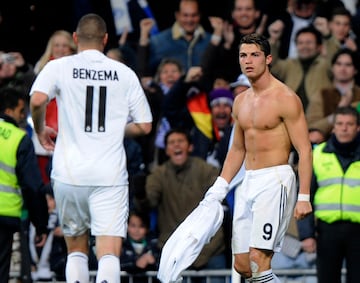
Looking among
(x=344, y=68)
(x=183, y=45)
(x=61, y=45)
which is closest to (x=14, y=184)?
(x=61, y=45)

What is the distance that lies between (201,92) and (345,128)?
237cm

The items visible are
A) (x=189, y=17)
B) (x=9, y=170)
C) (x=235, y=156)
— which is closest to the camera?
(x=235, y=156)

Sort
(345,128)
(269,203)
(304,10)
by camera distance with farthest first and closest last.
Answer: (304,10), (345,128), (269,203)

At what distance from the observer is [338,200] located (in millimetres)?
14117

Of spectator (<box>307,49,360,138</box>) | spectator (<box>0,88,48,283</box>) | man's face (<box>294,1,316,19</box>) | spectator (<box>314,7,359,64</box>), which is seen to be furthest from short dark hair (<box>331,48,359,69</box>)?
spectator (<box>0,88,48,283</box>)

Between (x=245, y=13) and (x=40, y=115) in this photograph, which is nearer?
(x=40, y=115)

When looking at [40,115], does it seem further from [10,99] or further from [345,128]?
[345,128]

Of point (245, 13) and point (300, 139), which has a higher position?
point (245, 13)

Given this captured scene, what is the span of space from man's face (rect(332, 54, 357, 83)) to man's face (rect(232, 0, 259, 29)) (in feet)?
4.45

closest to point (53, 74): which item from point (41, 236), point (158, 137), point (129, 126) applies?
point (129, 126)

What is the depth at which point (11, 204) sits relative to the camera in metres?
13.1

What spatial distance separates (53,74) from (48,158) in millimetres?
3843

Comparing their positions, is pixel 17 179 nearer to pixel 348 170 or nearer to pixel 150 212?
pixel 150 212

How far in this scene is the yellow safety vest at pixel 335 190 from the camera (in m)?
14.1
